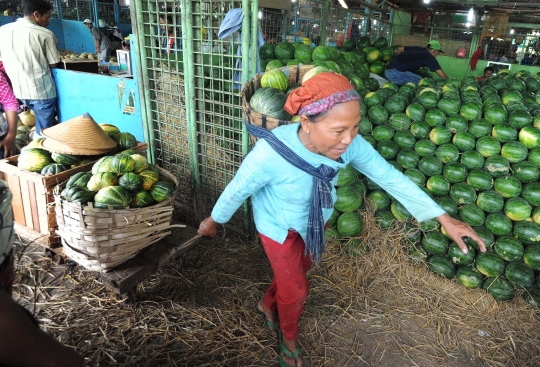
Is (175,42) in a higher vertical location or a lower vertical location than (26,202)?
higher

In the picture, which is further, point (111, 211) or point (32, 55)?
point (32, 55)

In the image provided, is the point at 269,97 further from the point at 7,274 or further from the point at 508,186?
the point at 508,186

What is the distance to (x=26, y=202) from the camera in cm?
303

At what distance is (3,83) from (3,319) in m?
4.26

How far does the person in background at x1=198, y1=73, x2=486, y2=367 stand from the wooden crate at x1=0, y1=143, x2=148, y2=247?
59.0 inches

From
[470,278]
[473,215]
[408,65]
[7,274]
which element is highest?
[408,65]

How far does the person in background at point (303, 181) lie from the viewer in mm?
1751

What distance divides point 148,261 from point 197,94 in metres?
1.87

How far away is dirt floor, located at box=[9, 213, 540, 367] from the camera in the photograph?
2.62 m

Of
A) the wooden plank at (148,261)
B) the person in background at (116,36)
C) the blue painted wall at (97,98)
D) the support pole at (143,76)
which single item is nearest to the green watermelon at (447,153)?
the wooden plank at (148,261)

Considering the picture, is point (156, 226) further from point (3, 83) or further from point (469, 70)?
point (469, 70)

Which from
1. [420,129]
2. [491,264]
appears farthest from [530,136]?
[491,264]

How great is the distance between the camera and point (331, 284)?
335 centimetres

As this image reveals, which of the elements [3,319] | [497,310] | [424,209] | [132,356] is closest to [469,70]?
[497,310]
